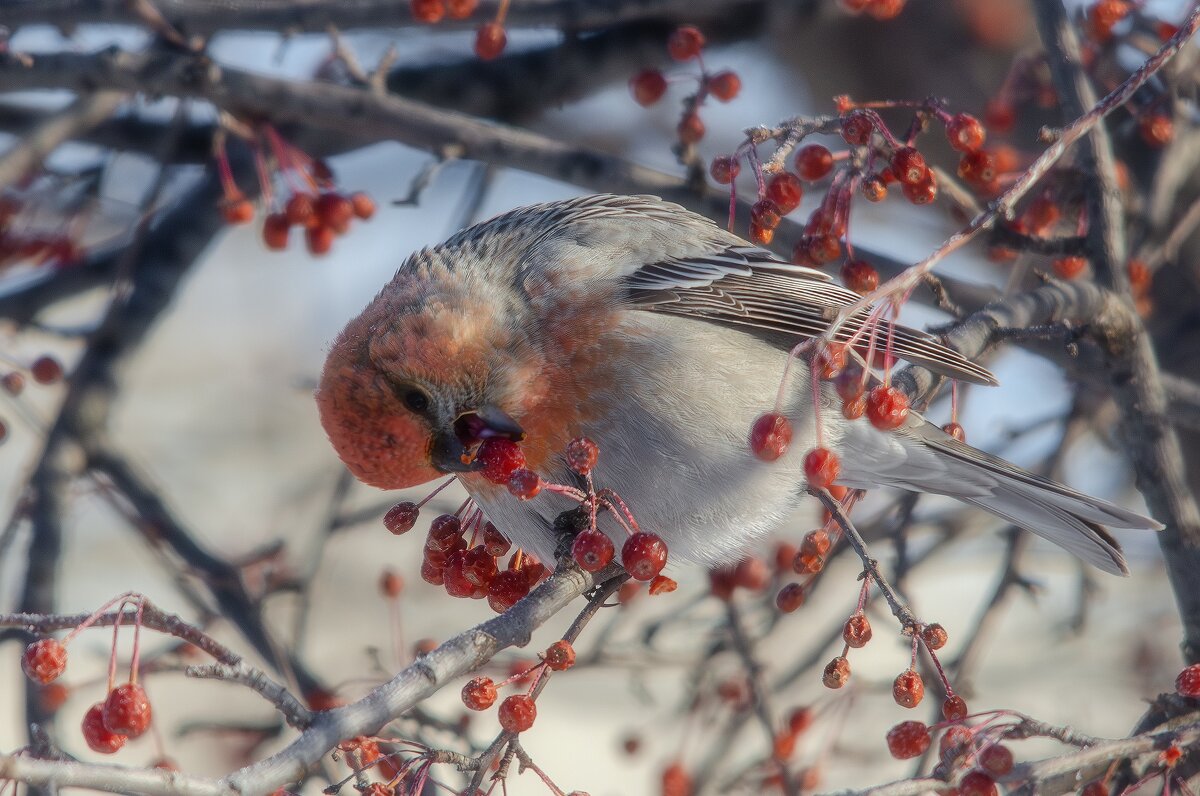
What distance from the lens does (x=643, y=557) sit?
7.09 ft

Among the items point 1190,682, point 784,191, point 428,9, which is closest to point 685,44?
point 428,9

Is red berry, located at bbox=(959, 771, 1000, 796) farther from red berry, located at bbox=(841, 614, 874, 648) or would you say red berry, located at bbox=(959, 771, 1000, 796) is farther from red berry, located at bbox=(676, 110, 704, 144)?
red berry, located at bbox=(676, 110, 704, 144)

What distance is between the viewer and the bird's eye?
2596 mm

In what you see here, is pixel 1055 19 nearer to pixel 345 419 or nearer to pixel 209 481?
pixel 345 419

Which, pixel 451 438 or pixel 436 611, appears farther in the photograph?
pixel 436 611

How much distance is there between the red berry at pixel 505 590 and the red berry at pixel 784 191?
38.6 inches

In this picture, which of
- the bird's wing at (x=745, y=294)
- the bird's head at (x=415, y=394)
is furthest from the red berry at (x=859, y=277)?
the bird's head at (x=415, y=394)

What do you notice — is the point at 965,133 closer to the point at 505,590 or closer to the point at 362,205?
the point at 505,590

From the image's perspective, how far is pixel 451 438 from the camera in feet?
8.43

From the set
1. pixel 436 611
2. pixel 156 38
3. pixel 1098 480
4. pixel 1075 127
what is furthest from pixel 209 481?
pixel 1075 127

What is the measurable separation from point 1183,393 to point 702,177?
4.54ft

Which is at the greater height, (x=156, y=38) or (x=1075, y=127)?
(x=1075, y=127)

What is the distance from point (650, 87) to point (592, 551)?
1713 mm

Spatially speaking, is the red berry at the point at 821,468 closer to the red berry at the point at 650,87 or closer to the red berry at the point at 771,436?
the red berry at the point at 771,436
